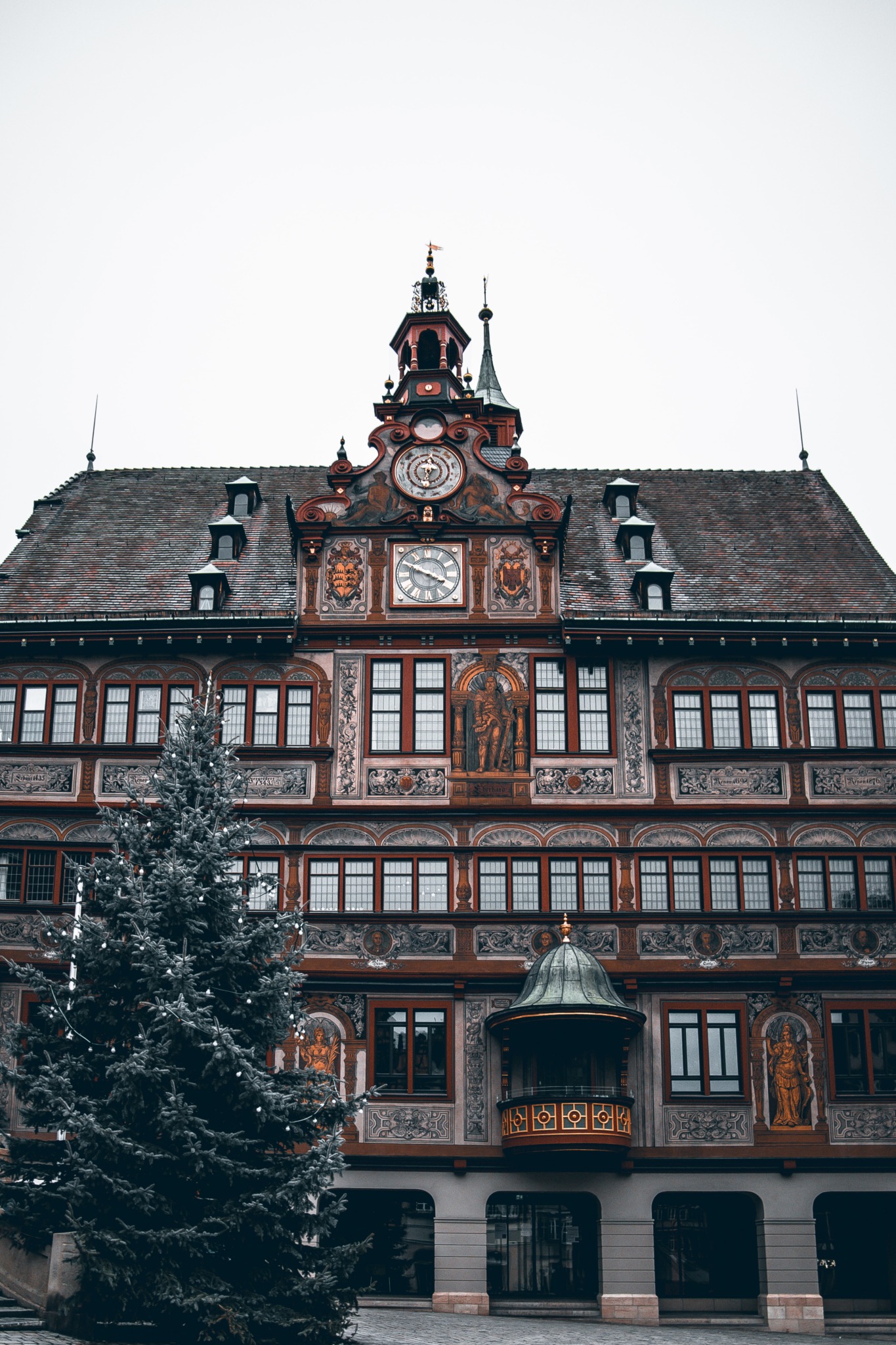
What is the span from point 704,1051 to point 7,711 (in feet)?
55.1

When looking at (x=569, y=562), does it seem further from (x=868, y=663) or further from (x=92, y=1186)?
(x=92, y=1186)

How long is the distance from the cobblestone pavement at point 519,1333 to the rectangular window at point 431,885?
26.2ft

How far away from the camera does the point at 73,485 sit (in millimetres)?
39875

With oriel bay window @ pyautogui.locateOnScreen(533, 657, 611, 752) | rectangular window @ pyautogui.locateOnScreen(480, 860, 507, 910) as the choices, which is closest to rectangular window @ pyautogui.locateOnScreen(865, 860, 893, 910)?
oriel bay window @ pyautogui.locateOnScreen(533, 657, 611, 752)

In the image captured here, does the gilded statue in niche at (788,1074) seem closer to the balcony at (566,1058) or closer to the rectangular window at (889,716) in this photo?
the balcony at (566,1058)

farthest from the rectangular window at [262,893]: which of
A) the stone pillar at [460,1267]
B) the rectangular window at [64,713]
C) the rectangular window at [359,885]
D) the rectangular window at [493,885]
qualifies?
the stone pillar at [460,1267]

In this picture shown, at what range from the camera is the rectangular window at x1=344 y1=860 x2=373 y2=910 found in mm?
31438

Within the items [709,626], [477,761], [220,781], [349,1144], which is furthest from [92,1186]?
[709,626]

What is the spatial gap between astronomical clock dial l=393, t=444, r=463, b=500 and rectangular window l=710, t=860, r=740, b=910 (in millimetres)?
10276

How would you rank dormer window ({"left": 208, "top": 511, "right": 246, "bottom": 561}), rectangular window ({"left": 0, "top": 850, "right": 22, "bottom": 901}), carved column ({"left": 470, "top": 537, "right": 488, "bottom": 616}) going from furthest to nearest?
dormer window ({"left": 208, "top": 511, "right": 246, "bottom": 561}), carved column ({"left": 470, "top": 537, "right": 488, "bottom": 616}), rectangular window ({"left": 0, "top": 850, "right": 22, "bottom": 901})

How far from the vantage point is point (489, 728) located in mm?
32344

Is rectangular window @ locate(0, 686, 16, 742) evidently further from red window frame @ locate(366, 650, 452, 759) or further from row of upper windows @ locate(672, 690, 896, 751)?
row of upper windows @ locate(672, 690, 896, 751)

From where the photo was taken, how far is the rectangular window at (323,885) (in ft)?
103

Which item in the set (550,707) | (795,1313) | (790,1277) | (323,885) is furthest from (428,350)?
(795,1313)
